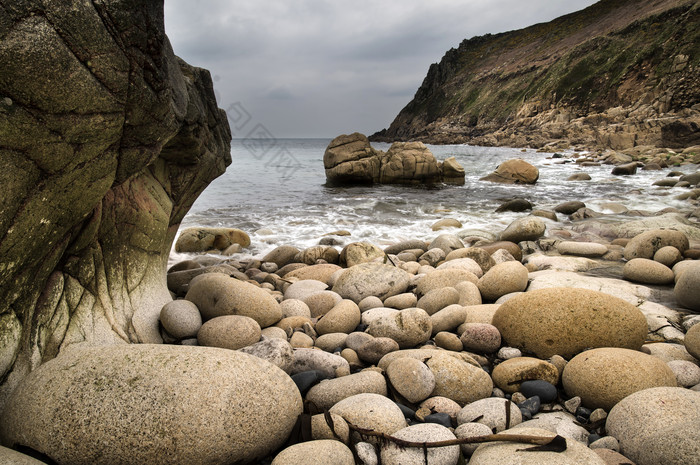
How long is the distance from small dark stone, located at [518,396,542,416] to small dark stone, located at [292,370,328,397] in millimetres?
1453

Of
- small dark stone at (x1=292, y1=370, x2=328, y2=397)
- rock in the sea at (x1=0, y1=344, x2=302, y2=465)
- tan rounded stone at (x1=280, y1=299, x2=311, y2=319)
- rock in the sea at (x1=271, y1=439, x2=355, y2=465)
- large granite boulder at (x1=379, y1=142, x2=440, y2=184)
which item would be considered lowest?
tan rounded stone at (x1=280, y1=299, x2=311, y2=319)

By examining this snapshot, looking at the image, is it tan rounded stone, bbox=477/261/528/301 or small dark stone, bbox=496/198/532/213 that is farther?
Answer: small dark stone, bbox=496/198/532/213

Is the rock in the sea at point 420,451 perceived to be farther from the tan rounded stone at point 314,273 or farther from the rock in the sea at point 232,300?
the tan rounded stone at point 314,273

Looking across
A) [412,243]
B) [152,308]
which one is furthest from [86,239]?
[412,243]

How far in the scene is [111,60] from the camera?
2.23m

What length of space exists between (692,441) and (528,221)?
750 cm

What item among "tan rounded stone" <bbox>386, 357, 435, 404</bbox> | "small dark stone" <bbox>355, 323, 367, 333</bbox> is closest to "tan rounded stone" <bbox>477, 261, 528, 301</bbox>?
"small dark stone" <bbox>355, 323, 367, 333</bbox>

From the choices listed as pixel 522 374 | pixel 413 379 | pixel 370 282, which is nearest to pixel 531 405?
pixel 522 374

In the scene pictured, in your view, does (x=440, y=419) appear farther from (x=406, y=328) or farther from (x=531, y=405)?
(x=406, y=328)

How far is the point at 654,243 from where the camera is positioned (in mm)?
6422

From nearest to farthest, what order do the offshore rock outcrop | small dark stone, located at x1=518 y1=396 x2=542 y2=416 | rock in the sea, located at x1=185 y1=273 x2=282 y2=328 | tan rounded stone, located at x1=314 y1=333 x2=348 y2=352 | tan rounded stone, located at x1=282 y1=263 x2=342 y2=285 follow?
small dark stone, located at x1=518 y1=396 x2=542 y2=416, tan rounded stone, located at x1=314 y1=333 x2=348 y2=352, rock in the sea, located at x1=185 y1=273 x2=282 y2=328, tan rounded stone, located at x1=282 y1=263 x2=342 y2=285, the offshore rock outcrop

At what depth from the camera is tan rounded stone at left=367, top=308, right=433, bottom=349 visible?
3.63 metres

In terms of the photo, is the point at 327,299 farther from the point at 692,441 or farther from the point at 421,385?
the point at 692,441

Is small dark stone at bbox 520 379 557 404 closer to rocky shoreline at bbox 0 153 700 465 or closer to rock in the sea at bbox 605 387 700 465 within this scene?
rocky shoreline at bbox 0 153 700 465
